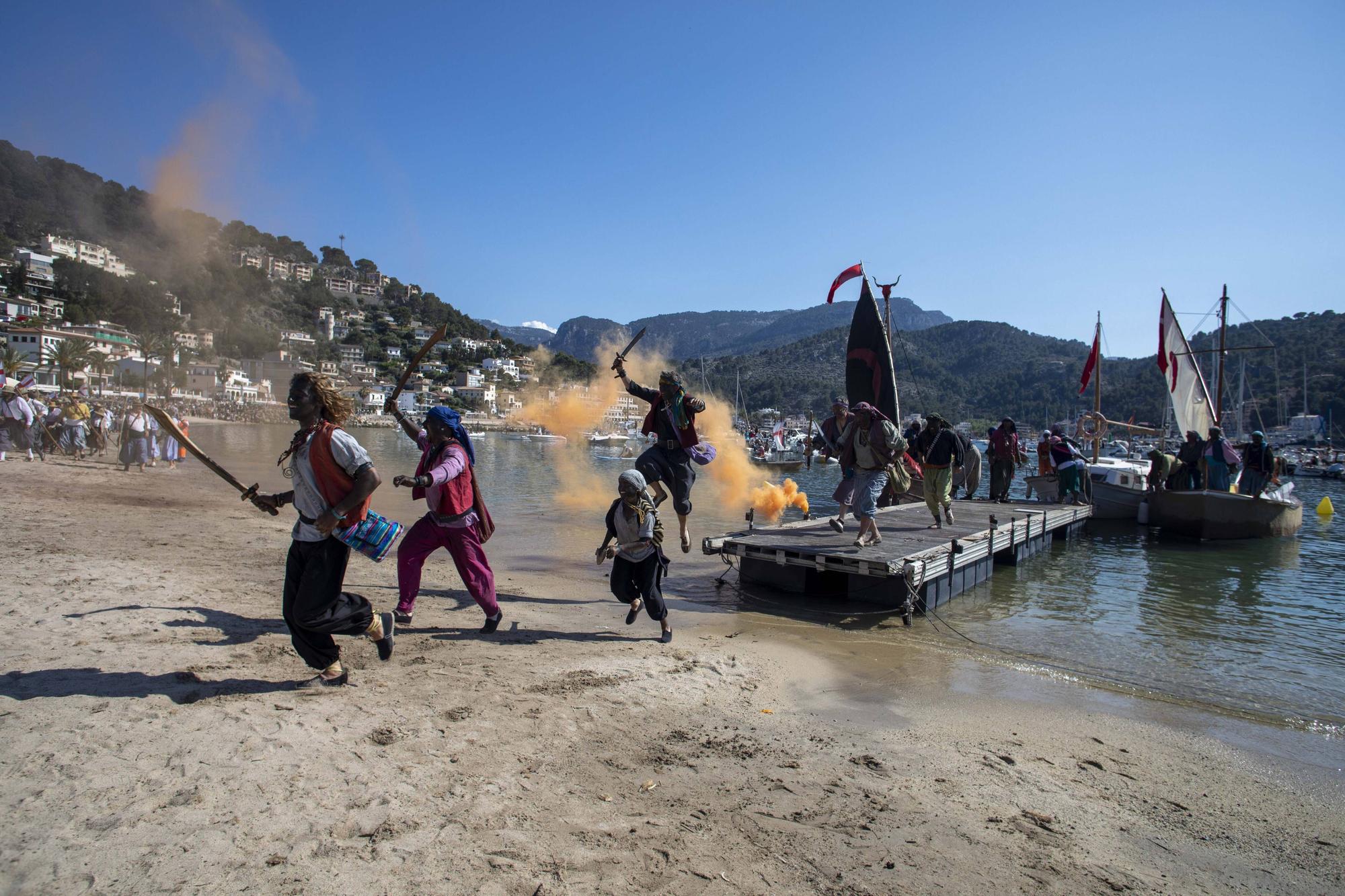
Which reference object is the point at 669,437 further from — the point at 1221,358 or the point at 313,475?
the point at 1221,358

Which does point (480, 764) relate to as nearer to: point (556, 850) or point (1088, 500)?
point (556, 850)

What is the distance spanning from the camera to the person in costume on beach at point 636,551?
267 inches

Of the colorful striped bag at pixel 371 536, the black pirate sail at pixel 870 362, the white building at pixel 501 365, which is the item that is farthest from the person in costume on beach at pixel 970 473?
the white building at pixel 501 365

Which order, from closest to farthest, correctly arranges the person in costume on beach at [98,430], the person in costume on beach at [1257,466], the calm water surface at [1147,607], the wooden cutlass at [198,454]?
the wooden cutlass at [198,454] → the calm water surface at [1147,607] → the person in costume on beach at [1257,466] → the person in costume on beach at [98,430]

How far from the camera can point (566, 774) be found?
3.94 metres

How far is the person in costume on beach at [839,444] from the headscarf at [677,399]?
2554mm

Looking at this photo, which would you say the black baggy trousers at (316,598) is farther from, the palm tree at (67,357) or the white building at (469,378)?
the palm tree at (67,357)

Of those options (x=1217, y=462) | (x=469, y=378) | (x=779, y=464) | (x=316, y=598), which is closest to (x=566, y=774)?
(x=316, y=598)

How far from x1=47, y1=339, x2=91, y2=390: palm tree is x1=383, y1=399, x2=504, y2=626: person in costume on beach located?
8117 centimetres

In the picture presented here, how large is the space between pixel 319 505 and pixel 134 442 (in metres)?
21.4

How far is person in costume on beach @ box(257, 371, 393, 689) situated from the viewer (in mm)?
4504

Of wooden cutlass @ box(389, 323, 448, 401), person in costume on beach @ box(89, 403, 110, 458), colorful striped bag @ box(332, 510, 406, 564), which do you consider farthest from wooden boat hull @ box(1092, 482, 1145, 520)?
person in costume on beach @ box(89, 403, 110, 458)

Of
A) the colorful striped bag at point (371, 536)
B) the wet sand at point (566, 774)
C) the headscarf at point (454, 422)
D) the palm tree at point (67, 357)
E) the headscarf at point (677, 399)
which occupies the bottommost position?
the wet sand at point (566, 774)

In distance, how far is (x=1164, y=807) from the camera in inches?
172
